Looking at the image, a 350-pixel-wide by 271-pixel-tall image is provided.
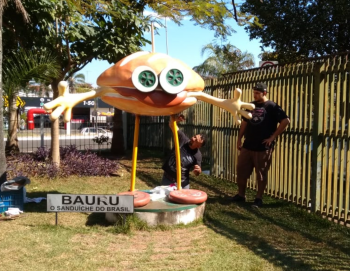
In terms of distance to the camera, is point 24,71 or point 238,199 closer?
point 238,199

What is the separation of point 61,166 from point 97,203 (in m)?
4.13

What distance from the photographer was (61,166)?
8.40 metres

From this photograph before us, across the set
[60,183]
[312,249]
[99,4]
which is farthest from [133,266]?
[99,4]

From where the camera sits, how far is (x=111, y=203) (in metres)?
4.59

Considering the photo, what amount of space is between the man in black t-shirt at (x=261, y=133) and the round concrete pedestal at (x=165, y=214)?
136cm

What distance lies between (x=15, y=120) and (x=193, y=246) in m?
8.20

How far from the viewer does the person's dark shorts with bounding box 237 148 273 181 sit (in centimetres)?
579

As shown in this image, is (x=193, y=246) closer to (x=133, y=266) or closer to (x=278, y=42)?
(x=133, y=266)

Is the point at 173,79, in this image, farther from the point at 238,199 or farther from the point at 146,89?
the point at 238,199

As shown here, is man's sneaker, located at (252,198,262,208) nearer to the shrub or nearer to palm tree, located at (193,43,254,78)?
the shrub

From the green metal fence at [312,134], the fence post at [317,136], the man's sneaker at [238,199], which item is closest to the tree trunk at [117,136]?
the green metal fence at [312,134]

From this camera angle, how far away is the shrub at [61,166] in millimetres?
7891

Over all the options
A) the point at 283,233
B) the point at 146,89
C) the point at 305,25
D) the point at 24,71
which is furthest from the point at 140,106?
the point at 305,25

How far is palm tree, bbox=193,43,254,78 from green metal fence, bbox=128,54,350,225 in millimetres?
13097
